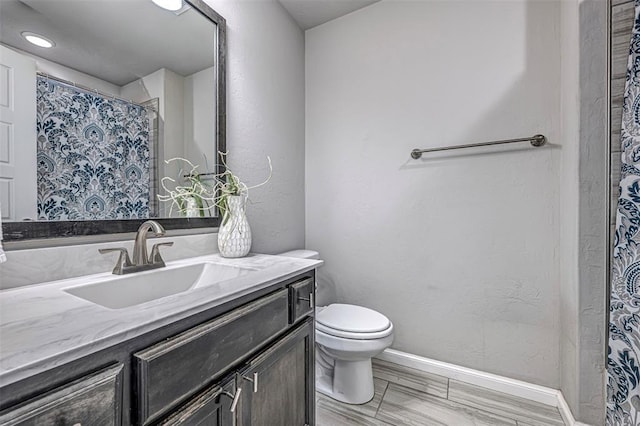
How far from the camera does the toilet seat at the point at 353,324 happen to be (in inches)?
56.3

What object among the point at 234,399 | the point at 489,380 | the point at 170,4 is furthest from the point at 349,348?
the point at 170,4

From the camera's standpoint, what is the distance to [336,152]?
2.12m

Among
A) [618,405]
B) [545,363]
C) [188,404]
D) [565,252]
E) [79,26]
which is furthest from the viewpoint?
[545,363]

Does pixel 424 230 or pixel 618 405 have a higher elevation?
pixel 424 230

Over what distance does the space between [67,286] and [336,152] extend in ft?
5.58

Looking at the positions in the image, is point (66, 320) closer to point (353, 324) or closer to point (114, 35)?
point (114, 35)

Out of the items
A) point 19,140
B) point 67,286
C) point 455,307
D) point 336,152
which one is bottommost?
point 455,307

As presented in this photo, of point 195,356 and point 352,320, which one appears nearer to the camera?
point 195,356

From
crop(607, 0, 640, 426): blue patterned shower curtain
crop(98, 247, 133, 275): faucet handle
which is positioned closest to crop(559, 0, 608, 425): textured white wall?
crop(607, 0, 640, 426): blue patterned shower curtain

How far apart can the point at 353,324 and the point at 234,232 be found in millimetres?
797

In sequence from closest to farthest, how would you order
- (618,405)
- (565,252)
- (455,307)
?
(618,405)
(565,252)
(455,307)

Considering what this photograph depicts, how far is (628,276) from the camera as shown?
0.72 meters

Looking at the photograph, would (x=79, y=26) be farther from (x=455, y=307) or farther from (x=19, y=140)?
(x=455, y=307)

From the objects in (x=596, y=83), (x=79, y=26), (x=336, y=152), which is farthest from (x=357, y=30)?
(x=79, y=26)
